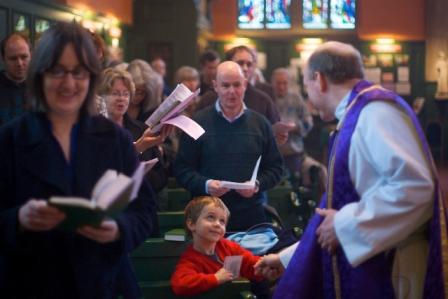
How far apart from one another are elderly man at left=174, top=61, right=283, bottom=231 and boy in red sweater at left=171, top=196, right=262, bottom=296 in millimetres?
619

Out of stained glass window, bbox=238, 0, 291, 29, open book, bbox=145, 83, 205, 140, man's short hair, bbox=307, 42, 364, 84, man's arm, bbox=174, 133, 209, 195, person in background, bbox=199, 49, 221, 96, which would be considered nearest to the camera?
man's short hair, bbox=307, 42, 364, 84

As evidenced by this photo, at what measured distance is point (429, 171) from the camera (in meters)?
2.62

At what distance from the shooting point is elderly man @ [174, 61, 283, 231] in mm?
4832

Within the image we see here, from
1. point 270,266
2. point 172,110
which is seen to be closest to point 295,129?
point 172,110

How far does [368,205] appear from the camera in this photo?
8.56ft

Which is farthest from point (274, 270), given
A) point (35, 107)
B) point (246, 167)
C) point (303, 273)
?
point (246, 167)

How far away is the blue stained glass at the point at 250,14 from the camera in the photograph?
19766 millimetres

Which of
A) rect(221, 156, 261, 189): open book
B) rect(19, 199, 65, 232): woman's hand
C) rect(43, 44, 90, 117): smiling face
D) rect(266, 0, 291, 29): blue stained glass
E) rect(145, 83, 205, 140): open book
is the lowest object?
rect(221, 156, 261, 189): open book

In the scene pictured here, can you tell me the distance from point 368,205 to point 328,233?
7.9 inches

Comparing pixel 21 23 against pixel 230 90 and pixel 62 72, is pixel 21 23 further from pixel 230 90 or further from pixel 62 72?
pixel 62 72

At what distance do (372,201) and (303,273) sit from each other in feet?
1.56

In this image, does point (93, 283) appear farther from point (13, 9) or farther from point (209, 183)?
point (13, 9)

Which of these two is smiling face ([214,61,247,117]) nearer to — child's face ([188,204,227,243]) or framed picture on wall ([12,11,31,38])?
child's face ([188,204,227,243])

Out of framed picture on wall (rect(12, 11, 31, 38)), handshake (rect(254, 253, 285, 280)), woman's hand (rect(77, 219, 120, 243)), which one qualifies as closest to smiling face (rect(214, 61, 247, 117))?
handshake (rect(254, 253, 285, 280))
